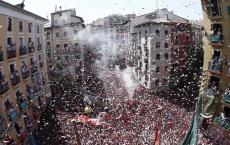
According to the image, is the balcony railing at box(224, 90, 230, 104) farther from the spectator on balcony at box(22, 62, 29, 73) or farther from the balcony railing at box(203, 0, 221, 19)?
the spectator on balcony at box(22, 62, 29, 73)

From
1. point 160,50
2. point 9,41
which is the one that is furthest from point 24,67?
point 160,50

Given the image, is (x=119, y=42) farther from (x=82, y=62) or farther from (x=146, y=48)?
(x=146, y=48)

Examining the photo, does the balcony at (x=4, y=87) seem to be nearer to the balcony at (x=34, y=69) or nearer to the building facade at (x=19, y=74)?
the building facade at (x=19, y=74)

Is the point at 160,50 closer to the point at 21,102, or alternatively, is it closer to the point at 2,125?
the point at 21,102

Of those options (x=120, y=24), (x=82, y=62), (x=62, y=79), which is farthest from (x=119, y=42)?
(x=62, y=79)

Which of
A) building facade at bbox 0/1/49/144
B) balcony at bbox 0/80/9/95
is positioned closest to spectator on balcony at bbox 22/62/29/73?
building facade at bbox 0/1/49/144

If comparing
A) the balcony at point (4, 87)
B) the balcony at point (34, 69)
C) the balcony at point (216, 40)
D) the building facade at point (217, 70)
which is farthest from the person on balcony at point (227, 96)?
the balcony at point (34, 69)

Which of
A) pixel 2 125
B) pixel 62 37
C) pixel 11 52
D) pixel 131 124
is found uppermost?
pixel 62 37
